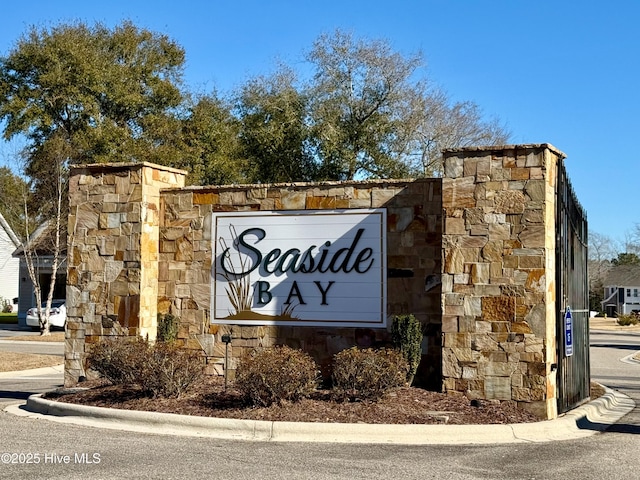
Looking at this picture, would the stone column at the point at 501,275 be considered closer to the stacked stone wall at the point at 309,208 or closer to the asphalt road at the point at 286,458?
the stacked stone wall at the point at 309,208

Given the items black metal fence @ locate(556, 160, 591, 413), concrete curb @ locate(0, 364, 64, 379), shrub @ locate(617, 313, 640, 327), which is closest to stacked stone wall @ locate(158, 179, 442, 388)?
black metal fence @ locate(556, 160, 591, 413)

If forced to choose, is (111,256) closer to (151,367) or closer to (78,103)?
(151,367)

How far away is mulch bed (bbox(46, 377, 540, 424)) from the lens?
10.1m

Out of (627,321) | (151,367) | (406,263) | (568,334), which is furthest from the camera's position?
(627,321)

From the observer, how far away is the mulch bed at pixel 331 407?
1009 centimetres

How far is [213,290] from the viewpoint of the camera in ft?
43.3

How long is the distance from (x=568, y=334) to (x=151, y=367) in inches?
235

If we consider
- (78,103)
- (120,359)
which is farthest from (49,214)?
(120,359)

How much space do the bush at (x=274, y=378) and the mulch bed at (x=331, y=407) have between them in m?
0.13

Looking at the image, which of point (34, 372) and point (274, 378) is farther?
point (34, 372)

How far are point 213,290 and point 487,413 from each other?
4896 millimetres

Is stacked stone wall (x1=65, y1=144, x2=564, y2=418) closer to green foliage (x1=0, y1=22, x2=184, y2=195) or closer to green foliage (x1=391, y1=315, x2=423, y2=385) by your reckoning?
green foliage (x1=391, y1=315, x2=423, y2=385)

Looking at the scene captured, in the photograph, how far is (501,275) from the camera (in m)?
11.2

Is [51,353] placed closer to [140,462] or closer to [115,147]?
[115,147]
